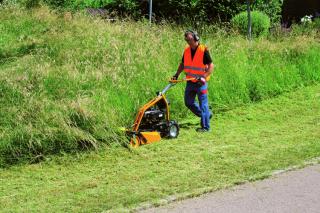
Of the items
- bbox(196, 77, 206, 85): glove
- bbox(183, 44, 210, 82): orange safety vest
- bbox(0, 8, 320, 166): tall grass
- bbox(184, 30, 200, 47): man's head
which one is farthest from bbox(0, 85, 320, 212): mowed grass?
bbox(184, 30, 200, 47): man's head

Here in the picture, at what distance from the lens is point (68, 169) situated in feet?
25.1

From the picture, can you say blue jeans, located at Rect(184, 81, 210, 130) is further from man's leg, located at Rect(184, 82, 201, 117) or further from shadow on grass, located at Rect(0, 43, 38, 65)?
shadow on grass, located at Rect(0, 43, 38, 65)

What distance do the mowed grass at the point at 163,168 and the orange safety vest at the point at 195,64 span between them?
35.0 inches

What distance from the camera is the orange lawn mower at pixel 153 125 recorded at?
8.59m

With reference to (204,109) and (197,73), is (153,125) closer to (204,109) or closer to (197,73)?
(204,109)

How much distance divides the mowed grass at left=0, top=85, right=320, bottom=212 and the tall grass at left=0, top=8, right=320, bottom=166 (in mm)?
463

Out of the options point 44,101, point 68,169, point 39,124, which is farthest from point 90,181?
point 44,101

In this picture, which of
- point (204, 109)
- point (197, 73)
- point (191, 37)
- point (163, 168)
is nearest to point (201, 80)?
point (197, 73)

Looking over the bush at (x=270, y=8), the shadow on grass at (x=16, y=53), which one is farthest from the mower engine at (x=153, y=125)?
the bush at (x=270, y=8)

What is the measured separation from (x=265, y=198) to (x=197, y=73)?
3390mm

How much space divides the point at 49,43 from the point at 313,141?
23.5 feet

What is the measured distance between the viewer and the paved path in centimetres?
615

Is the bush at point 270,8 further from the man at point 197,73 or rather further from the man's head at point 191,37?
the man's head at point 191,37

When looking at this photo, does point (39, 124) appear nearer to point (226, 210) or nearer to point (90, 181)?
point (90, 181)
